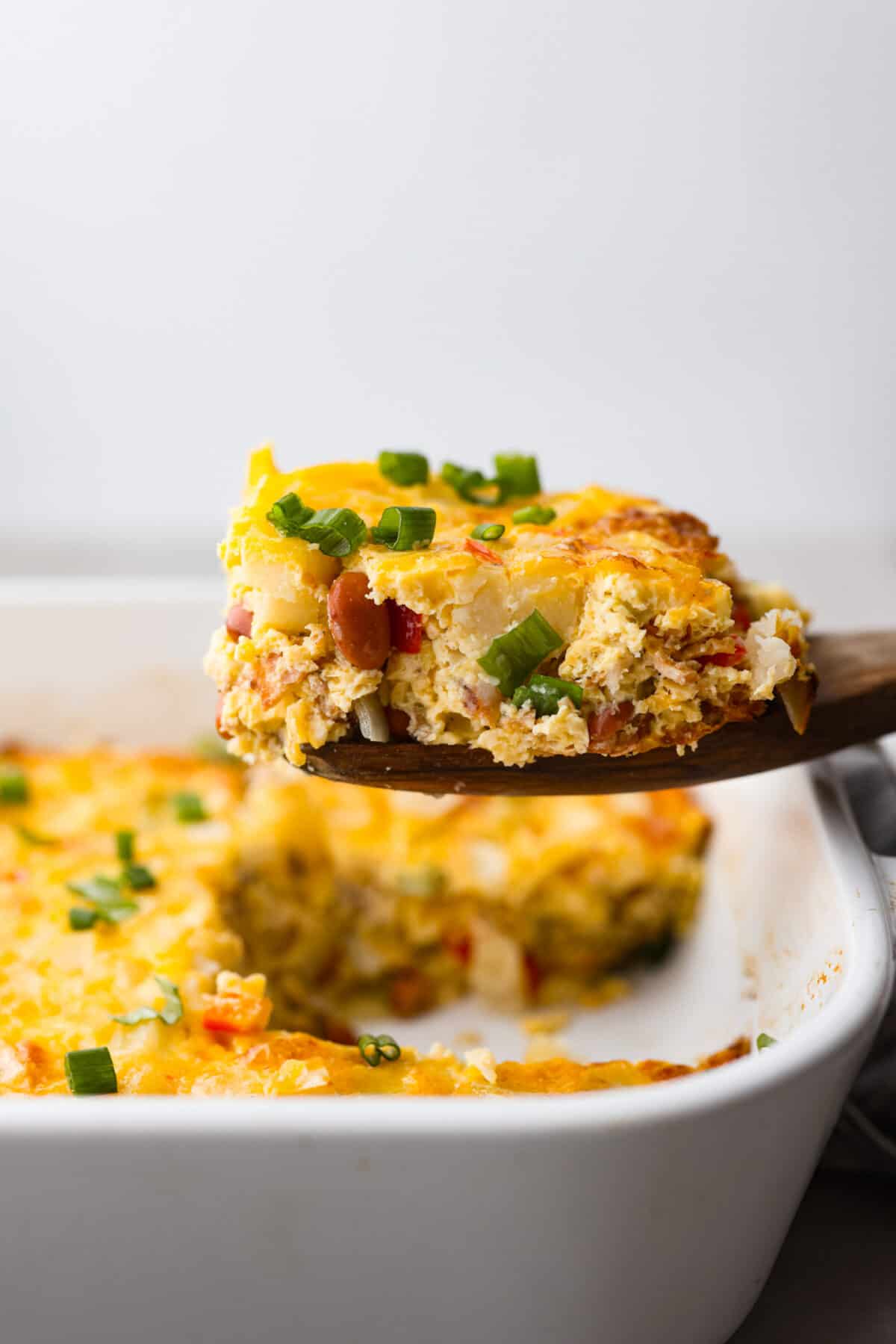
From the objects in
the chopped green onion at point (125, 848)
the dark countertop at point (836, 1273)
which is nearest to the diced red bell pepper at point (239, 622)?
the chopped green onion at point (125, 848)

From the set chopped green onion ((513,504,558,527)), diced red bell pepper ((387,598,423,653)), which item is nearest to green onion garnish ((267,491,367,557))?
diced red bell pepper ((387,598,423,653))

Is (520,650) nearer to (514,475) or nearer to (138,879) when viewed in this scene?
(514,475)

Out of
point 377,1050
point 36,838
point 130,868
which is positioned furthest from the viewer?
point 36,838

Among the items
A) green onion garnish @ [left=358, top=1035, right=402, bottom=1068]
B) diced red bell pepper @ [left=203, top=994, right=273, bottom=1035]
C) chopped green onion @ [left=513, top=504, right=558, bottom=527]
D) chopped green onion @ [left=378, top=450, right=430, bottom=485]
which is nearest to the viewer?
green onion garnish @ [left=358, top=1035, right=402, bottom=1068]

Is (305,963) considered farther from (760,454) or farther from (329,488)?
(760,454)

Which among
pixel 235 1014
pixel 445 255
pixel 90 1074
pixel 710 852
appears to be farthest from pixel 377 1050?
pixel 445 255

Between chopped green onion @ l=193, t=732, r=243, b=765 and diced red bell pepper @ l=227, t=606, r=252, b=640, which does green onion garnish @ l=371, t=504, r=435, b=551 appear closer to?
diced red bell pepper @ l=227, t=606, r=252, b=640
